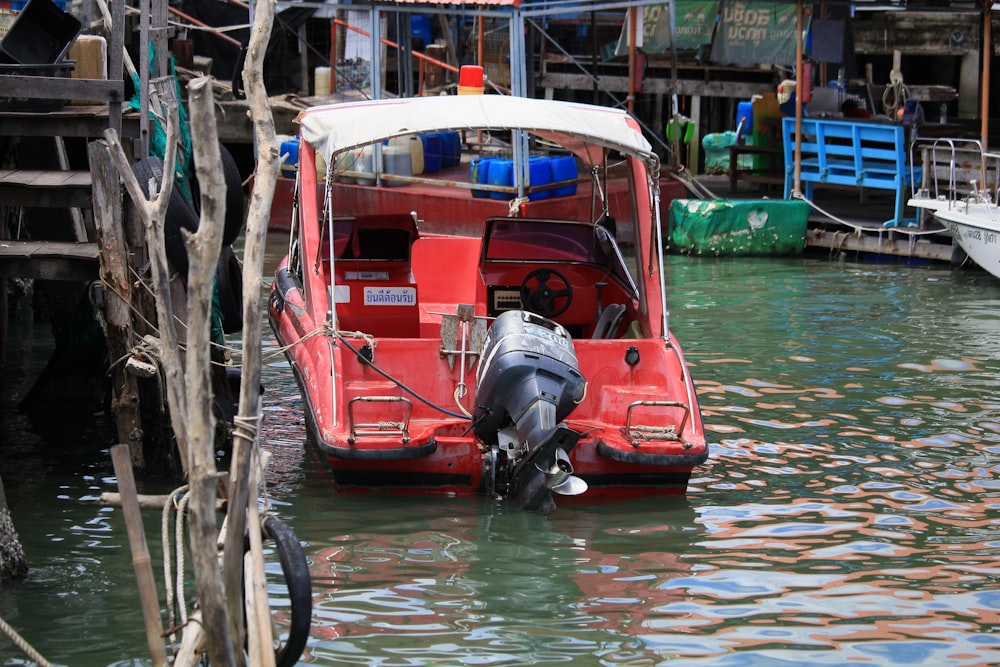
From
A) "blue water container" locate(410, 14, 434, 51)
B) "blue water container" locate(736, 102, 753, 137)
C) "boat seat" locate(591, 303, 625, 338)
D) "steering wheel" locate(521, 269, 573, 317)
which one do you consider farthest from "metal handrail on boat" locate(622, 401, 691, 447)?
"blue water container" locate(410, 14, 434, 51)

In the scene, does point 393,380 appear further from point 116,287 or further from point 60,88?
point 60,88

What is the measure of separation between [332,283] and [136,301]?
3.56 ft

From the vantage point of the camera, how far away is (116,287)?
6801 millimetres

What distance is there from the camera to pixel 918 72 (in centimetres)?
Result: 2380

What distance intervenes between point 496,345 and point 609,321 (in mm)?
1822

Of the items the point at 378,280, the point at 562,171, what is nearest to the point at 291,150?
the point at 562,171

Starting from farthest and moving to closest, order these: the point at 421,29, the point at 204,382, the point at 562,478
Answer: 1. the point at 421,29
2. the point at 562,478
3. the point at 204,382

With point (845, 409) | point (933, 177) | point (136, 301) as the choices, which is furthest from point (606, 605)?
point (933, 177)

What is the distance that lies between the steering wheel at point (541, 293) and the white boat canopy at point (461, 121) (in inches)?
40.1

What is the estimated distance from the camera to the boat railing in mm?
14484

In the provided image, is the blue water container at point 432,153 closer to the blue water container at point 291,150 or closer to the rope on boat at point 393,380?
the blue water container at point 291,150

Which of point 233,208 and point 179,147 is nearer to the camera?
point 179,147

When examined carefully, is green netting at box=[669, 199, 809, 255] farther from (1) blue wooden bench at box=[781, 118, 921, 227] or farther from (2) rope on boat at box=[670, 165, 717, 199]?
(1) blue wooden bench at box=[781, 118, 921, 227]

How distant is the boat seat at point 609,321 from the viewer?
8328 millimetres
